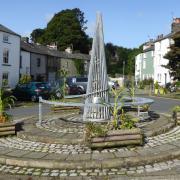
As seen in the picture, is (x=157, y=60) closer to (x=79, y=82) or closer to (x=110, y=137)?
(x=79, y=82)

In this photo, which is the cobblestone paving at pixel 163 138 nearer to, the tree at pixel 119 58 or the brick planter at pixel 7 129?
the brick planter at pixel 7 129

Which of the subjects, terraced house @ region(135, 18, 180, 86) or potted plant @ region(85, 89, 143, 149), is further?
terraced house @ region(135, 18, 180, 86)

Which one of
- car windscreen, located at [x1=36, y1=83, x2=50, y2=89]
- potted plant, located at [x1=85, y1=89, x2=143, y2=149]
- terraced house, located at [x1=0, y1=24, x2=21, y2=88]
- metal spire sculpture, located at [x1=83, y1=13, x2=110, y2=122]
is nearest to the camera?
potted plant, located at [x1=85, y1=89, x2=143, y2=149]

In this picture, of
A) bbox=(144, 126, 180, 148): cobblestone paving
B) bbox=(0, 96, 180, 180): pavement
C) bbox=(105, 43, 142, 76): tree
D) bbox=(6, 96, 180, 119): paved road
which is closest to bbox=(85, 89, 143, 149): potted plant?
bbox=(0, 96, 180, 180): pavement

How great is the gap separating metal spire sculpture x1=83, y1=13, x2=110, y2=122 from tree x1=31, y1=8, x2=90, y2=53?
70960 mm

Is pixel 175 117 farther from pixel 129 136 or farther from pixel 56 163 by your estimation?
pixel 56 163

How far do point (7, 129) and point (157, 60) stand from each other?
5380 centimetres

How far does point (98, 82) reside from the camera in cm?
1116

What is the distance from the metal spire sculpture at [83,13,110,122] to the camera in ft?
36.6

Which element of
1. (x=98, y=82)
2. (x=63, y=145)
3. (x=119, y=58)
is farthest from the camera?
(x=119, y=58)

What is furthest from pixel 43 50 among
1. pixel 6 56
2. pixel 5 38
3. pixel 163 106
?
pixel 163 106

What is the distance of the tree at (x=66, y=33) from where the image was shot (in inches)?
3282

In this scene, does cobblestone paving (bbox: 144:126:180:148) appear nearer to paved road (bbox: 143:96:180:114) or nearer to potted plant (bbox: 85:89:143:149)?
potted plant (bbox: 85:89:143:149)

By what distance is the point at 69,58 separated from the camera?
66.6 m
